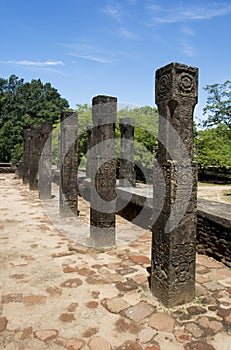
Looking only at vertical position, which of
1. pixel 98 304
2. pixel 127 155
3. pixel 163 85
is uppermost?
pixel 163 85

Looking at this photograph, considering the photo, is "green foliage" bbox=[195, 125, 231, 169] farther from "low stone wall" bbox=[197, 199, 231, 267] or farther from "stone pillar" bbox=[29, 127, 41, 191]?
"low stone wall" bbox=[197, 199, 231, 267]

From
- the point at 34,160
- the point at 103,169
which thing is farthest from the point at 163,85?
the point at 34,160

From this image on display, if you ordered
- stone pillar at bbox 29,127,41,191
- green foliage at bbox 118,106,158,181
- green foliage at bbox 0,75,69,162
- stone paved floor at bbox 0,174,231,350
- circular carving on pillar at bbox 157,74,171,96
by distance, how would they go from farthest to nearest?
green foliage at bbox 0,75,69,162 < green foliage at bbox 118,106,158,181 < stone pillar at bbox 29,127,41,191 < circular carving on pillar at bbox 157,74,171,96 < stone paved floor at bbox 0,174,231,350

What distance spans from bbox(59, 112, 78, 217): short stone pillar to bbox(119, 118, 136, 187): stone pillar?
2454 mm

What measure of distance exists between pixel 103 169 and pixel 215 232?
Result: 94.0 inches

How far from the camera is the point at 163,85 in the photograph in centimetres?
354

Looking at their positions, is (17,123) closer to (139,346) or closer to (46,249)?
(46,249)

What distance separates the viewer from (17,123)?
108 feet

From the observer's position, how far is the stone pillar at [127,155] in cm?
1032

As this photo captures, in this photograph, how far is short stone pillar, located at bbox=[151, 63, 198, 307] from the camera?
3445 millimetres

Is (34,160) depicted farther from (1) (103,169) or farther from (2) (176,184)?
(2) (176,184)

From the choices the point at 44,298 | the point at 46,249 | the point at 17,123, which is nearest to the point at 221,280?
the point at 44,298

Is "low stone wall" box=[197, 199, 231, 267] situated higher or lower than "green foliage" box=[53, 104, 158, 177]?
lower

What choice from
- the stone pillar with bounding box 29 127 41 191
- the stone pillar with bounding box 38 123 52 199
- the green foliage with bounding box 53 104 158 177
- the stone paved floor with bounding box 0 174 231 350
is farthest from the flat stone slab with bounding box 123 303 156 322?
the green foliage with bounding box 53 104 158 177
